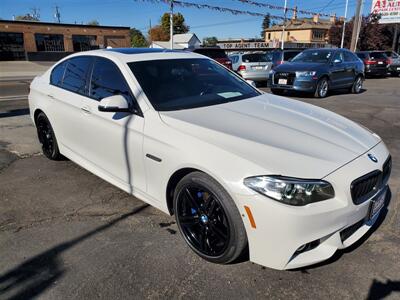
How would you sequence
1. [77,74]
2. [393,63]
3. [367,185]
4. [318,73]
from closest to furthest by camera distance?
[367,185] → [77,74] → [318,73] → [393,63]

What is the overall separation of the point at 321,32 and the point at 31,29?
221 ft

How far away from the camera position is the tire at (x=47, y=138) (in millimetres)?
4781

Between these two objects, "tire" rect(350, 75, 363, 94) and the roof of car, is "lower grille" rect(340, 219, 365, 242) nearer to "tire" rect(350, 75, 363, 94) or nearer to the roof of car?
the roof of car

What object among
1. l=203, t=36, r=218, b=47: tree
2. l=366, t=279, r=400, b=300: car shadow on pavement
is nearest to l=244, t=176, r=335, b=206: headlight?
l=366, t=279, r=400, b=300: car shadow on pavement

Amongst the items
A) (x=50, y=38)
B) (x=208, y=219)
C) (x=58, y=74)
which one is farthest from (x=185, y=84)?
(x=50, y=38)

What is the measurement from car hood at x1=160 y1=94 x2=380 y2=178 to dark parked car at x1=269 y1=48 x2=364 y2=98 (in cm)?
784

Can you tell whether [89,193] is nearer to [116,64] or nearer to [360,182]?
[116,64]

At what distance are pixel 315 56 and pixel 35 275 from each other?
1139 cm

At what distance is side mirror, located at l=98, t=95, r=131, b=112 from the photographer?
309 cm

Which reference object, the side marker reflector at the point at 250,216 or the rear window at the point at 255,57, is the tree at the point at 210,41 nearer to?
the rear window at the point at 255,57

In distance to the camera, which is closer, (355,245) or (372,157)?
(372,157)

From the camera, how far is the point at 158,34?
89.3 metres

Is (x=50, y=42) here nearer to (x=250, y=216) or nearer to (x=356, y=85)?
(x=356, y=85)

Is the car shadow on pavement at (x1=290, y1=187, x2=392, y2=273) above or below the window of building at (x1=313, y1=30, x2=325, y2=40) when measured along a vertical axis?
below
